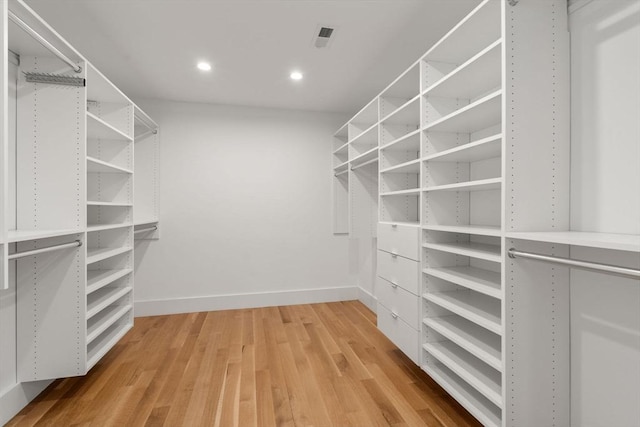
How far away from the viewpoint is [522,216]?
4.48ft

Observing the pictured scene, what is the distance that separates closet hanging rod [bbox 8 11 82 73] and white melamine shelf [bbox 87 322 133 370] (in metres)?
1.82

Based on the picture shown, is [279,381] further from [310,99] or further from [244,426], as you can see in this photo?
[310,99]

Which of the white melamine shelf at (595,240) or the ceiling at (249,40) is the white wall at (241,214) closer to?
the ceiling at (249,40)

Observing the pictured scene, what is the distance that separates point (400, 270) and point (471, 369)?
30.8 inches

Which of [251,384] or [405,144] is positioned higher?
[405,144]

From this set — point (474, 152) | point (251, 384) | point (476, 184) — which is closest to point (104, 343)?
point (251, 384)

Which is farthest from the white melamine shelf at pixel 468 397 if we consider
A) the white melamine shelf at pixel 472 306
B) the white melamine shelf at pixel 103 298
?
the white melamine shelf at pixel 103 298

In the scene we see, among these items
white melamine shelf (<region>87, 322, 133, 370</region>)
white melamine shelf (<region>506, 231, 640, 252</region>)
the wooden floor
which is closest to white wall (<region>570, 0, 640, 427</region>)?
white melamine shelf (<region>506, 231, 640, 252</region>)

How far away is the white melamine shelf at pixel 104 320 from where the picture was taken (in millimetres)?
2080

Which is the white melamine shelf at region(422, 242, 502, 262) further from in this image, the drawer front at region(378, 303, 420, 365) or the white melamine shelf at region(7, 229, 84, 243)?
the white melamine shelf at region(7, 229, 84, 243)

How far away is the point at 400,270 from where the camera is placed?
→ 7.57 ft

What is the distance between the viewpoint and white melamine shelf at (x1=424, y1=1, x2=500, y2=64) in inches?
57.9

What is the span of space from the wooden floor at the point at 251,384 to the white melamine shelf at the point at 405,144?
5.53ft

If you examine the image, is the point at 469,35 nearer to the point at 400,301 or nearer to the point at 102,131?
the point at 400,301
